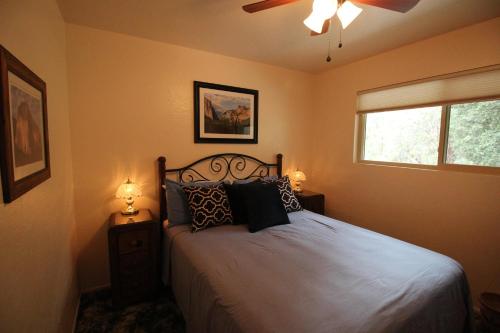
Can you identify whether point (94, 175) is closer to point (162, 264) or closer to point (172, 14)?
point (162, 264)

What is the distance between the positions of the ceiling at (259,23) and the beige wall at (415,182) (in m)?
0.18

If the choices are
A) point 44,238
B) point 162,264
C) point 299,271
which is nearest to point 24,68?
point 44,238

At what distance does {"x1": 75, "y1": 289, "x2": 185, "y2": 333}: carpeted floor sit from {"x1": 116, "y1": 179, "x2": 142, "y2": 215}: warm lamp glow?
80 centimetres

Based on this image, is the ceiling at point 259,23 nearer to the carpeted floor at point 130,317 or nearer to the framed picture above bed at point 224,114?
the framed picture above bed at point 224,114

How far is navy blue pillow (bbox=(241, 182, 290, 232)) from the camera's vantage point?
205 centimetres

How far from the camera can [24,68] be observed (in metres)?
0.98

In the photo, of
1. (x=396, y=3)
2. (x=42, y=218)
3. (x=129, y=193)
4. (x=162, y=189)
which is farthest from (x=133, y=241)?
(x=396, y=3)

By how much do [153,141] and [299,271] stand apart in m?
1.83

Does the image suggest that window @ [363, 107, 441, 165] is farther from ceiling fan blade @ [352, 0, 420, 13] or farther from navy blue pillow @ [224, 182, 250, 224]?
navy blue pillow @ [224, 182, 250, 224]

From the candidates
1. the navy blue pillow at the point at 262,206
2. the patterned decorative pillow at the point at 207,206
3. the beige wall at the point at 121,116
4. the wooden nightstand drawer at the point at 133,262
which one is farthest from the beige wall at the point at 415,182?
the wooden nightstand drawer at the point at 133,262

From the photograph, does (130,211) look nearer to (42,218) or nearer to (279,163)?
(42,218)

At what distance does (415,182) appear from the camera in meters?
2.35

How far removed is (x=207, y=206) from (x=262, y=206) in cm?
49

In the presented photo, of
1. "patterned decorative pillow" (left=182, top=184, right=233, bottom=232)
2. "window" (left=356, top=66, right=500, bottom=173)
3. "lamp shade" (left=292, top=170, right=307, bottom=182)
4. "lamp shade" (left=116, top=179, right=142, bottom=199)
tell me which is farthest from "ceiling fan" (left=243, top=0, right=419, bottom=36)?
"lamp shade" (left=292, top=170, right=307, bottom=182)
